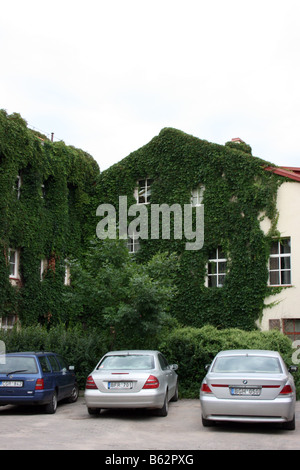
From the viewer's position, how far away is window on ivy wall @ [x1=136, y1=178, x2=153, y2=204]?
2972cm

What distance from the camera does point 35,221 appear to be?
2616cm

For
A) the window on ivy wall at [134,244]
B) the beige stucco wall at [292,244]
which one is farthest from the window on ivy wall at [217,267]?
the window on ivy wall at [134,244]

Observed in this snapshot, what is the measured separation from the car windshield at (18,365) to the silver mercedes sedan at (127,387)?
70.4 inches

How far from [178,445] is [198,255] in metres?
18.1

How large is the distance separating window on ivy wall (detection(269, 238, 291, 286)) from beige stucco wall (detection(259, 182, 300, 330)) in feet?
0.96

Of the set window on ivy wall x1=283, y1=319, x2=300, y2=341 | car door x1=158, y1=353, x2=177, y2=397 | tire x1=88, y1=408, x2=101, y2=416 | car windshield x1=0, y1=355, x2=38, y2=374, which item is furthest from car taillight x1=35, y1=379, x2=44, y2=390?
window on ivy wall x1=283, y1=319, x2=300, y2=341

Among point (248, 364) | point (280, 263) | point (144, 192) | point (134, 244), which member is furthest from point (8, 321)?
point (248, 364)

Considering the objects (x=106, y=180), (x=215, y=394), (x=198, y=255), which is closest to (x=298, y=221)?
(x=198, y=255)

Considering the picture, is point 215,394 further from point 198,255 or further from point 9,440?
point 198,255

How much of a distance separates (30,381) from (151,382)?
3.05m

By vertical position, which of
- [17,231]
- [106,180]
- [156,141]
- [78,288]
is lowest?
[78,288]

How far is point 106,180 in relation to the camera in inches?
1211

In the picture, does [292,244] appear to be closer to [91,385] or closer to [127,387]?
[127,387]

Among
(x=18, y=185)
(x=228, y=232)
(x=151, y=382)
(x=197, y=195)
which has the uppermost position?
(x=18, y=185)
